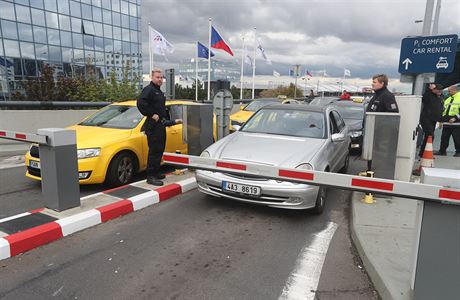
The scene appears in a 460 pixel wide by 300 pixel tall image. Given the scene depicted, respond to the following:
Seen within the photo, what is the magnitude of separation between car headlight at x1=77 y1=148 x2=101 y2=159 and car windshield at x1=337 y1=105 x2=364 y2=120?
816 centimetres

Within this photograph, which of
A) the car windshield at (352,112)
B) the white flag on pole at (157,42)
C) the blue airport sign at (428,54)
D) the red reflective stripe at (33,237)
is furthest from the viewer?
the white flag on pole at (157,42)

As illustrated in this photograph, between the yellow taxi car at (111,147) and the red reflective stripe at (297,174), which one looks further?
the yellow taxi car at (111,147)

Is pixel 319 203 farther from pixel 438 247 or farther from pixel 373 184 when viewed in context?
pixel 438 247

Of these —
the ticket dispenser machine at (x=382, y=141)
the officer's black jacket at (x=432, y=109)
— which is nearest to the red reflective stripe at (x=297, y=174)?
the ticket dispenser machine at (x=382, y=141)

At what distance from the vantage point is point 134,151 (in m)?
6.24

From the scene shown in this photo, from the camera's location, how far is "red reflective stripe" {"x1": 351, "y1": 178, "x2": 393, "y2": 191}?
108 inches

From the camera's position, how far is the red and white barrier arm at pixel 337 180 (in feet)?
7.73

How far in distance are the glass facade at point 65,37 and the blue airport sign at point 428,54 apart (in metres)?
18.6

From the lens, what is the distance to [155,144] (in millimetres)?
5879

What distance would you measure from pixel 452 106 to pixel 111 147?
8.45m

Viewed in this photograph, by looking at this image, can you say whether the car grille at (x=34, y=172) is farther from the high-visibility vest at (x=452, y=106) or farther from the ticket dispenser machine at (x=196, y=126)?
the high-visibility vest at (x=452, y=106)

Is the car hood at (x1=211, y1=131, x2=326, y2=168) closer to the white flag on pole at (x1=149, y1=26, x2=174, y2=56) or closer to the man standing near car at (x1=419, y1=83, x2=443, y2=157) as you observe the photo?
the man standing near car at (x1=419, y1=83, x2=443, y2=157)

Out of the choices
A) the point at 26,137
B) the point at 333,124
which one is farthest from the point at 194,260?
the point at 333,124

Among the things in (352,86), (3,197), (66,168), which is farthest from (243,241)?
(352,86)
